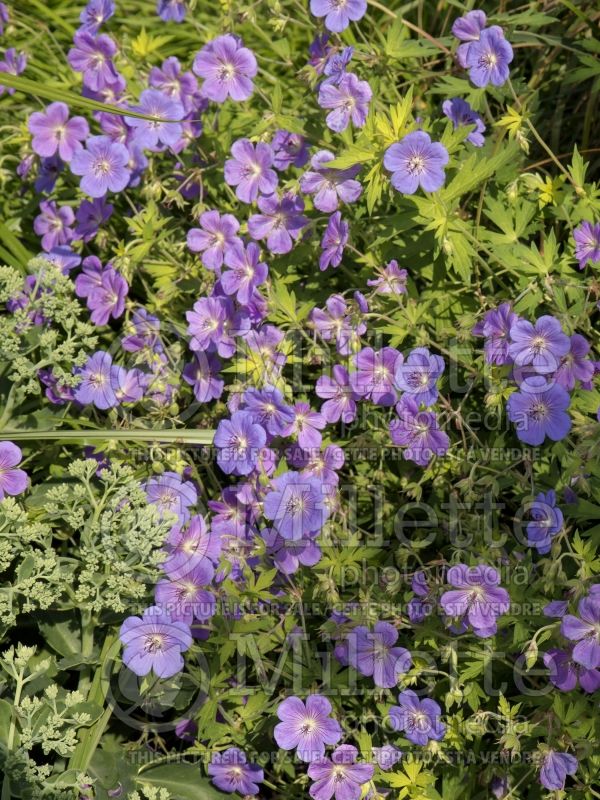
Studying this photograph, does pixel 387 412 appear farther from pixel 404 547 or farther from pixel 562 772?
pixel 562 772

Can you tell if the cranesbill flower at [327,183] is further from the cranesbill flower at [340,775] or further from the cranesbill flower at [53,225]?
the cranesbill flower at [340,775]

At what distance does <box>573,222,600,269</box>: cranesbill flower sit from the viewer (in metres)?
2.44

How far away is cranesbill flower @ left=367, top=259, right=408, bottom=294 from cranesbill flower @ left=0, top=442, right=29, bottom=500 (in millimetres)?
1021

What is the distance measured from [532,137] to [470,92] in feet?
1.96

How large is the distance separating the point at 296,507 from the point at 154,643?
0.47 m

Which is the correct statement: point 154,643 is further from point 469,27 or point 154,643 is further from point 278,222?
point 469,27

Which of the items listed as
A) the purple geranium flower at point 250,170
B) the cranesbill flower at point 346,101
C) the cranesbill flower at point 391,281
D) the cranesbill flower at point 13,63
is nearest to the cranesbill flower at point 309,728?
the cranesbill flower at point 391,281

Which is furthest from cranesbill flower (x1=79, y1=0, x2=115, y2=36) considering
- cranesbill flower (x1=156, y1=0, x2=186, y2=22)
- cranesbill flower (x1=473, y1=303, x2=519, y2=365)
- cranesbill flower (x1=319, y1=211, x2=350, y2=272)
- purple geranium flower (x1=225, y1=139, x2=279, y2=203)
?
cranesbill flower (x1=473, y1=303, x2=519, y2=365)

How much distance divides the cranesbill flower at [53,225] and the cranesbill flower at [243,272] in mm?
672

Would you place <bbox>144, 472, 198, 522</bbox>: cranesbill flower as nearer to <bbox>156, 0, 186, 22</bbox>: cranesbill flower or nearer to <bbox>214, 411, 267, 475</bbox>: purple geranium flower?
<bbox>214, 411, 267, 475</bbox>: purple geranium flower

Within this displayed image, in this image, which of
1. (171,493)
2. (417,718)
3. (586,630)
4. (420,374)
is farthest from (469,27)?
(417,718)

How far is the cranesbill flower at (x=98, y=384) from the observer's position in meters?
2.65

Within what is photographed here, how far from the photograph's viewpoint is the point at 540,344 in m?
2.25

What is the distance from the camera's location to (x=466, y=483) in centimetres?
231
